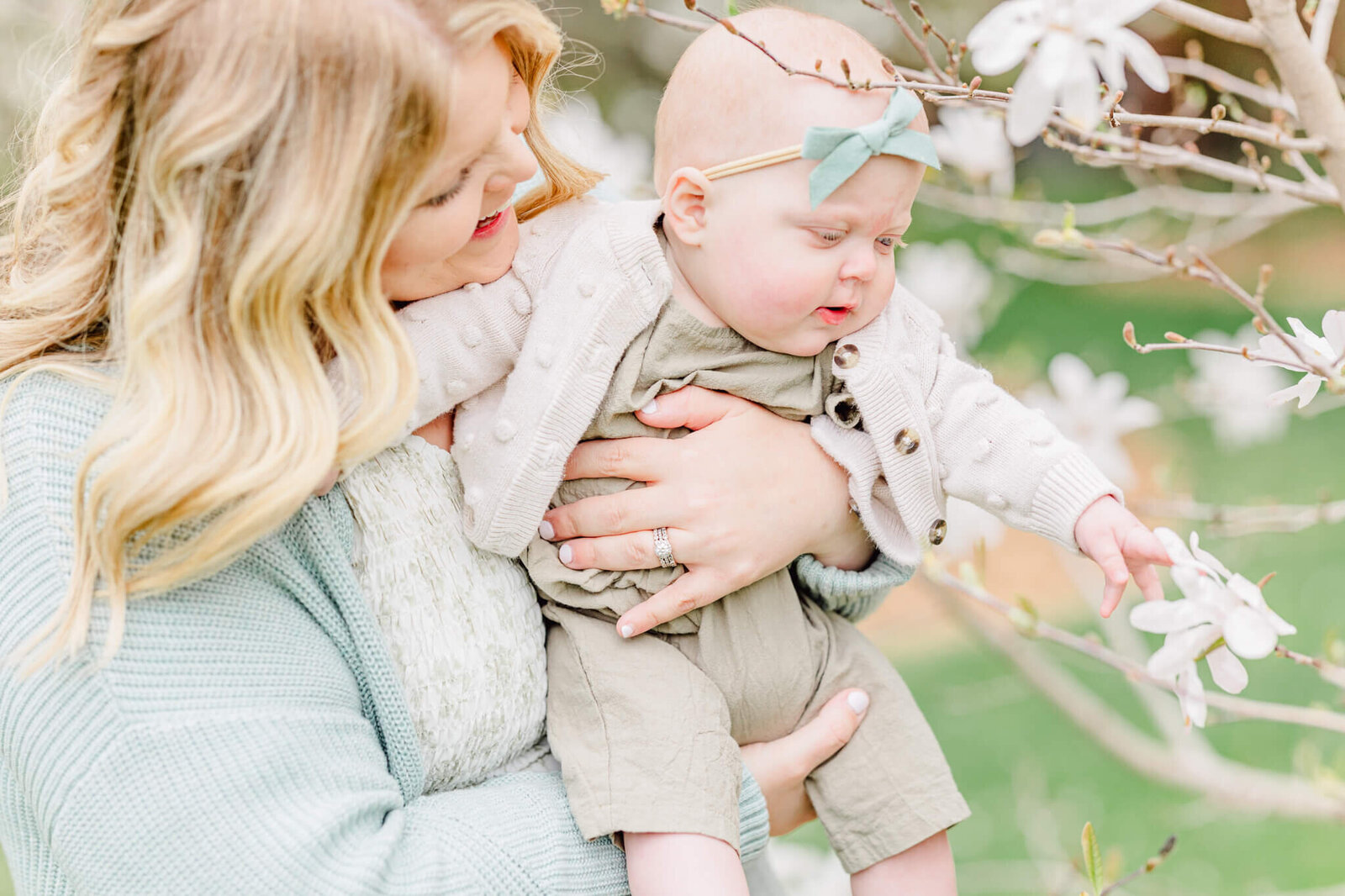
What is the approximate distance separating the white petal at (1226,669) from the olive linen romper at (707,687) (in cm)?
58

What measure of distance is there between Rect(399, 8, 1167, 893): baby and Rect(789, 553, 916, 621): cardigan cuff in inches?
2.4

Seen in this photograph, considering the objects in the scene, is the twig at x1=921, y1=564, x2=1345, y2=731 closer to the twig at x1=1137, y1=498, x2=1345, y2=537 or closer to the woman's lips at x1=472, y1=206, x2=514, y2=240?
the twig at x1=1137, y1=498, x2=1345, y2=537

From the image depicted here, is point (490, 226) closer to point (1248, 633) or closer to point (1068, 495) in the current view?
point (1068, 495)

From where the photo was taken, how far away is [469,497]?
4.92 feet

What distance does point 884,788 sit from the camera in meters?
1.64

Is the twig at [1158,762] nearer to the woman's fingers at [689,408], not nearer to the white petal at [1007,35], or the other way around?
the woman's fingers at [689,408]

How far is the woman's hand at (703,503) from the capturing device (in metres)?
1.55

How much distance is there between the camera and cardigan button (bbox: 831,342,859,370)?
1.56 meters

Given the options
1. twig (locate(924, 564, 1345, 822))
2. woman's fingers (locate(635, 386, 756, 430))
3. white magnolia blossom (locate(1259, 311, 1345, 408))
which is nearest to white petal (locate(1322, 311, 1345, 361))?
white magnolia blossom (locate(1259, 311, 1345, 408))

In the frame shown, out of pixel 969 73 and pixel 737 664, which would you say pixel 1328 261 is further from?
pixel 737 664

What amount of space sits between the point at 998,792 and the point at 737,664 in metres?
2.62

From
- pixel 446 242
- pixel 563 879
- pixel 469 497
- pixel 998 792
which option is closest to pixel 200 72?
pixel 446 242

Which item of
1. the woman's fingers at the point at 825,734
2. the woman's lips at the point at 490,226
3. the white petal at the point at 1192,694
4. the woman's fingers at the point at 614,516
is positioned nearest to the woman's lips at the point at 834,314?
the woman's fingers at the point at 614,516

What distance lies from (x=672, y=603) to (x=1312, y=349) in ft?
2.65
